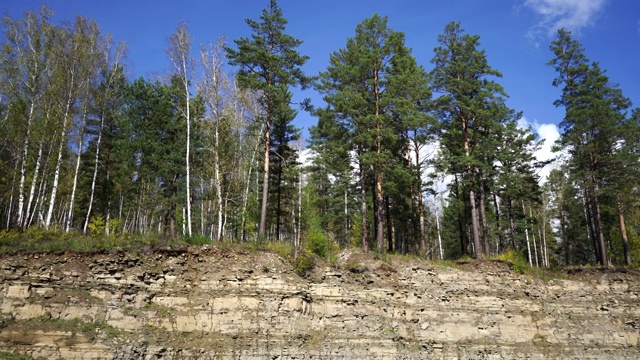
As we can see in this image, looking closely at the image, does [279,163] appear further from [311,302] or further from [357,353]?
[357,353]

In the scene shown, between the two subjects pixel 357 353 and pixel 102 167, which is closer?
pixel 357 353

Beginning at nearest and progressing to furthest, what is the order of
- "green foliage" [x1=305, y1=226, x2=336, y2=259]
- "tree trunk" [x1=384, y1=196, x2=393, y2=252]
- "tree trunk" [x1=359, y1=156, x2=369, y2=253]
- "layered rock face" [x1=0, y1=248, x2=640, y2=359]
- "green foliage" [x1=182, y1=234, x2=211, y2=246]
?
"layered rock face" [x1=0, y1=248, x2=640, y2=359] < "green foliage" [x1=182, y1=234, x2=211, y2=246] < "green foliage" [x1=305, y1=226, x2=336, y2=259] < "tree trunk" [x1=359, y1=156, x2=369, y2=253] < "tree trunk" [x1=384, y1=196, x2=393, y2=252]

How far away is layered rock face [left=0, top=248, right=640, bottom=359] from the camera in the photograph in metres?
13.8

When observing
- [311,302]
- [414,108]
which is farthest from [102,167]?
[414,108]

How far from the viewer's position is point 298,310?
15578mm

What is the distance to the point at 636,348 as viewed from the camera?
18.1 m

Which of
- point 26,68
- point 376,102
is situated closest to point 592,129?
point 376,102

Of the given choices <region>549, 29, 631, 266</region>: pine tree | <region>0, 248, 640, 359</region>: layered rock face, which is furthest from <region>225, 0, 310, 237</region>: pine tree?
<region>549, 29, 631, 266</region>: pine tree

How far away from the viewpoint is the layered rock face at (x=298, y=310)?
543 inches

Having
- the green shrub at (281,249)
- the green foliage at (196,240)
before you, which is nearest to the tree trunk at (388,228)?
the green shrub at (281,249)

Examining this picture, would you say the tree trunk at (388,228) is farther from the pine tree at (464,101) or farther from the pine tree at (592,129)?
the pine tree at (592,129)

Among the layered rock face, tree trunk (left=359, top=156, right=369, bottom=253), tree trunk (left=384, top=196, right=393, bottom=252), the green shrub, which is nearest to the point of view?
Result: the layered rock face

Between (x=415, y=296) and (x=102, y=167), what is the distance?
24.4 metres

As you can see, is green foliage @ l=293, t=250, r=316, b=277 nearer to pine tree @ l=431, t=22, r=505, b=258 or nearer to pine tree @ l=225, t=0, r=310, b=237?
pine tree @ l=225, t=0, r=310, b=237
